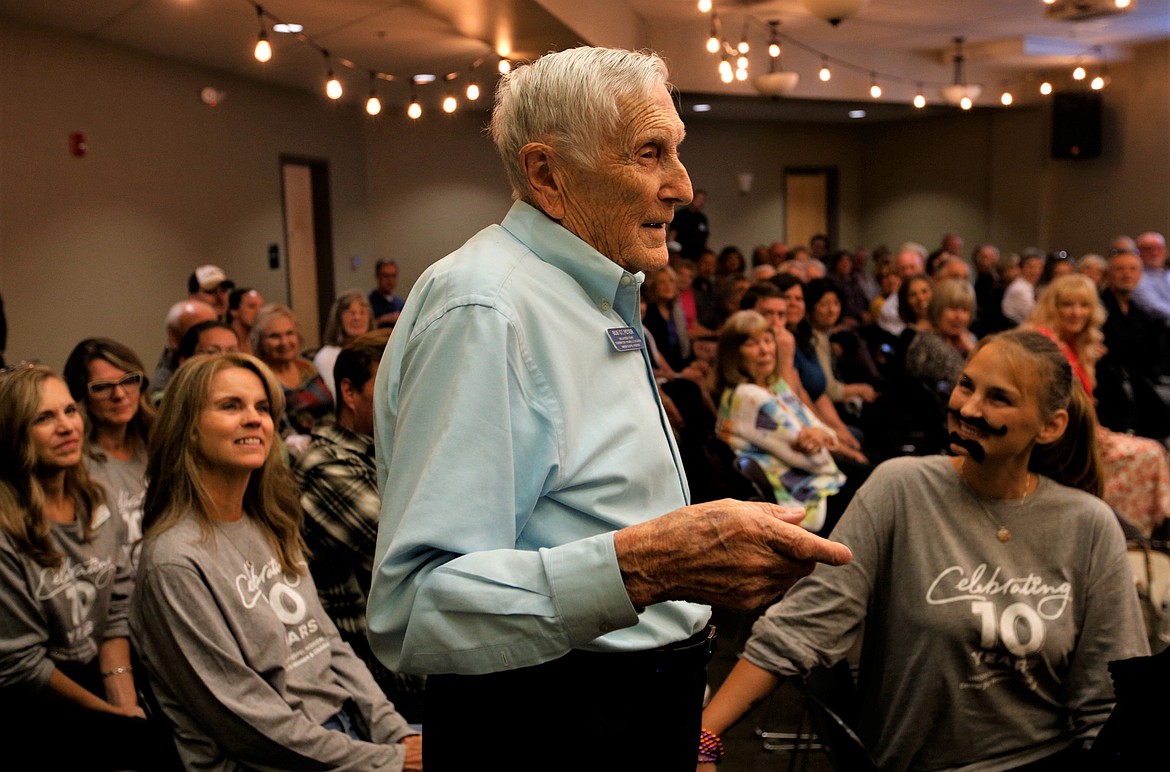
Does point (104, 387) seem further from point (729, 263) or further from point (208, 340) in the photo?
point (729, 263)

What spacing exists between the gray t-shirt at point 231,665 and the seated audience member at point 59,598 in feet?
0.64

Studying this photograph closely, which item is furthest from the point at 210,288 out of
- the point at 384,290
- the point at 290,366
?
the point at 290,366

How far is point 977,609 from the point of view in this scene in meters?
1.89

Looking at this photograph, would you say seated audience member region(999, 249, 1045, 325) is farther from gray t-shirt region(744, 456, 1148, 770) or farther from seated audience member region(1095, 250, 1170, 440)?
gray t-shirt region(744, 456, 1148, 770)

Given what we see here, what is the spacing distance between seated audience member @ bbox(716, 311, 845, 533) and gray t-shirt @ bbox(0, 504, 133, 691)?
2.41 metres

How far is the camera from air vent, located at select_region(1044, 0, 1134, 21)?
985cm

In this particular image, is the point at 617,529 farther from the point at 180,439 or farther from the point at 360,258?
the point at 360,258

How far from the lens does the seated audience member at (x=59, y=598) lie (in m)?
2.24

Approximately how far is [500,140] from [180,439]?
129 centimetres

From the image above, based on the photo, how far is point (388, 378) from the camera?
3.84ft

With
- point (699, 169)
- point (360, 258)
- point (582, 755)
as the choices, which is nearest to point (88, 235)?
point (360, 258)

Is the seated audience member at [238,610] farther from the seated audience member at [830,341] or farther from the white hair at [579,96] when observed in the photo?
the seated audience member at [830,341]

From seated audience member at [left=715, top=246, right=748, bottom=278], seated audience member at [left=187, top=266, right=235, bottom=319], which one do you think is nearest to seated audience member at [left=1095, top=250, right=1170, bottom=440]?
seated audience member at [left=715, top=246, right=748, bottom=278]

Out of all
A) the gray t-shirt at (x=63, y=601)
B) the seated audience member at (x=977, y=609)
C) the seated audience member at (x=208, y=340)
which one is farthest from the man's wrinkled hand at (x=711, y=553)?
the seated audience member at (x=208, y=340)
